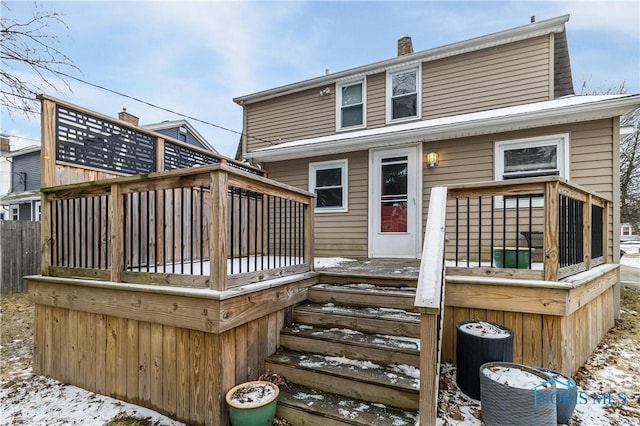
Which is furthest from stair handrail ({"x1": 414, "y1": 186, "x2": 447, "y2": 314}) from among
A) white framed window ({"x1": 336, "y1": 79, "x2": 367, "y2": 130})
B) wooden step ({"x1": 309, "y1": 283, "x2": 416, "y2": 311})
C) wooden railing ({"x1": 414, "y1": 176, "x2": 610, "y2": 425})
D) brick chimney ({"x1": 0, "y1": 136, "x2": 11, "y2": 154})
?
brick chimney ({"x1": 0, "y1": 136, "x2": 11, "y2": 154})

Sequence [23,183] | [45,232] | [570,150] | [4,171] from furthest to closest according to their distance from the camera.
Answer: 1. [4,171]
2. [23,183]
3. [570,150]
4. [45,232]

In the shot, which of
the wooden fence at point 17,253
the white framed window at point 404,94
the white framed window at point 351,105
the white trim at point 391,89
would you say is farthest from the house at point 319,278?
the wooden fence at point 17,253

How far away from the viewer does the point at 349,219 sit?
6.70 meters

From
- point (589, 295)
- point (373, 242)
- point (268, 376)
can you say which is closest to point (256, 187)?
point (268, 376)

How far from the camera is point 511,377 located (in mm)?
2252

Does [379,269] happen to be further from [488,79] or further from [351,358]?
[488,79]

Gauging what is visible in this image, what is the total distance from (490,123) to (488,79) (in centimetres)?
185

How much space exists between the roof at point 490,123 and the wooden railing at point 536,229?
124cm

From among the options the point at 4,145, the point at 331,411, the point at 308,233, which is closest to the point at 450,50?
the point at 308,233

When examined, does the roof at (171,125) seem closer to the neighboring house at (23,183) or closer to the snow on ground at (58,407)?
the neighboring house at (23,183)

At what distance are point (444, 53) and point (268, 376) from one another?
6.81 m

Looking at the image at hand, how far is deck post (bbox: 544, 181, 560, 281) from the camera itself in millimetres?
2756

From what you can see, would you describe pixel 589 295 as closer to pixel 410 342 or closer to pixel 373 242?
pixel 410 342

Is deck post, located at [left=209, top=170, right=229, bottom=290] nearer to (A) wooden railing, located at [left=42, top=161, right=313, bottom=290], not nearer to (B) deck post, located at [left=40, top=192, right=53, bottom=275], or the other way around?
(A) wooden railing, located at [left=42, top=161, right=313, bottom=290]
